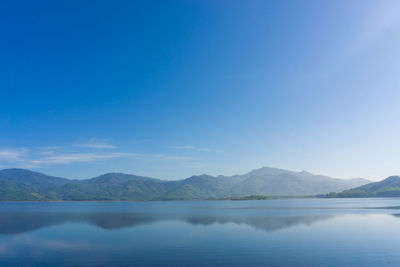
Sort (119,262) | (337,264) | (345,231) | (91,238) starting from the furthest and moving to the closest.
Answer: (345,231), (91,238), (119,262), (337,264)

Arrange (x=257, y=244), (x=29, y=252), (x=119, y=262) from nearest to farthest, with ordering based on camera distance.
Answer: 1. (x=119, y=262)
2. (x=29, y=252)
3. (x=257, y=244)

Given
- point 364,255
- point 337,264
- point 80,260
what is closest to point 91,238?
point 80,260

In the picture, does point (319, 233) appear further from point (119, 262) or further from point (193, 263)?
point (119, 262)

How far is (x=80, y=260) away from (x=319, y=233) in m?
56.2

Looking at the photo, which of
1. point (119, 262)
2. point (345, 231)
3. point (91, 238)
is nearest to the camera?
point (119, 262)

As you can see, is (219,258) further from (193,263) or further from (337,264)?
(337,264)

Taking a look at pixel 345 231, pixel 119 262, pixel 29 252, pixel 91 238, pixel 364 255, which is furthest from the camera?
pixel 345 231

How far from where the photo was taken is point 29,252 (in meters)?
50.6

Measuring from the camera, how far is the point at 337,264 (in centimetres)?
3941

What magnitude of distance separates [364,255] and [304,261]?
11742 mm

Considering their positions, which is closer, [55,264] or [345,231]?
[55,264]

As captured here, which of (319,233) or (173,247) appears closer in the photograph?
(173,247)

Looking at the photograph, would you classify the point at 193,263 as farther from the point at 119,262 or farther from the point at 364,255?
the point at 364,255

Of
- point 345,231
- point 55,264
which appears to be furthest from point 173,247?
Result: point 345,231
